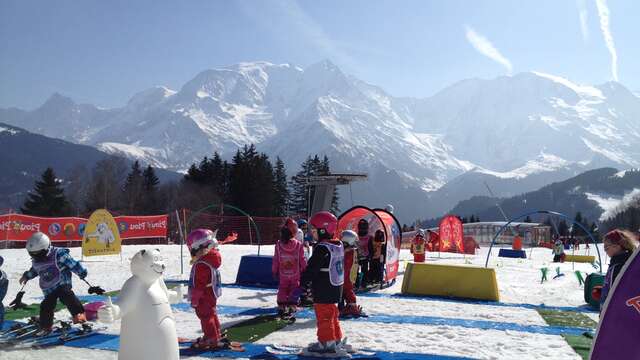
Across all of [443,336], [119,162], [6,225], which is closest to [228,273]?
[443,336]

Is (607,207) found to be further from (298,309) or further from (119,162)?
(298,309)

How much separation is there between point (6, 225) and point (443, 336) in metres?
18.7

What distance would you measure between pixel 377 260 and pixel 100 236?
10.7 metres

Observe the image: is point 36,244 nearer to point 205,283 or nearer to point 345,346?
point 205,283

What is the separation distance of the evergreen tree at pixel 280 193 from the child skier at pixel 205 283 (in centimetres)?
5413

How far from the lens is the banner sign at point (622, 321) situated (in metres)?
2.08

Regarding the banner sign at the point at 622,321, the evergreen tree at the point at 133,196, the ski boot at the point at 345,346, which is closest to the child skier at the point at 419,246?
the ski boot at the point at 345,346

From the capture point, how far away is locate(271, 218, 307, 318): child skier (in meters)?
8.76

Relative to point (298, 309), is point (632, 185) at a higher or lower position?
higher

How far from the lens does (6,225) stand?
19.4 meters

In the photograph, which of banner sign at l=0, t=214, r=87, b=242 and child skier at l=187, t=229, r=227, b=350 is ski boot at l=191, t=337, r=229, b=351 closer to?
child skier at l=187, t=229, r=227, b=350

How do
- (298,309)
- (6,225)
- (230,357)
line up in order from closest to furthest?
(230,357), (298,309), (6,225)

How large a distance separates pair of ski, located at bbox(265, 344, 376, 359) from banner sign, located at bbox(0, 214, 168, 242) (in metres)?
15.9

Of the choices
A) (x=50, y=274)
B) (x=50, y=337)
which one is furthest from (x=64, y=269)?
(x=50, y=337)
